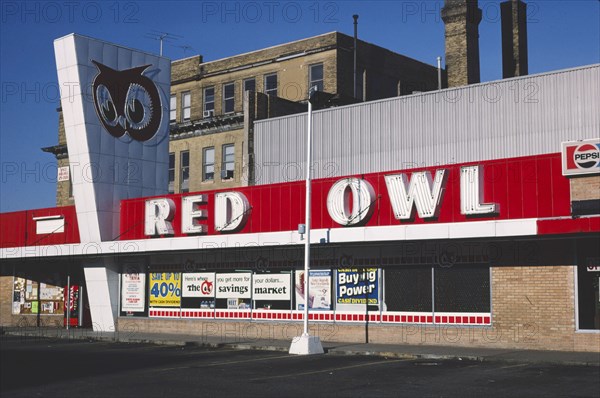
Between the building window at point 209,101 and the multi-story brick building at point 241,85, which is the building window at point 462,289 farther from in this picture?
the building window at point 209,101

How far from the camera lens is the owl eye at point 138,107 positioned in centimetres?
3575

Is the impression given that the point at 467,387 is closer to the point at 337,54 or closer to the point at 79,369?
the point at 79,369

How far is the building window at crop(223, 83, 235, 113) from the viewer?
54625 millimetres

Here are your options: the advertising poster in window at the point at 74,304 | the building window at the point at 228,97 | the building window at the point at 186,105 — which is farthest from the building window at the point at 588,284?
the building window at the point at 186,105

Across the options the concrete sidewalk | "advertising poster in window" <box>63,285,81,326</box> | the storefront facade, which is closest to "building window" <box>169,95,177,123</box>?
the storefront facade

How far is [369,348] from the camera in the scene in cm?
2495

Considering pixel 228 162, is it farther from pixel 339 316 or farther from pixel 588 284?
pixel 588 284

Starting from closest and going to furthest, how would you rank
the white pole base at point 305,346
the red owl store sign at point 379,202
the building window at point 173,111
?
the red owl store sign at point 379,202 → the white pole base at point 305,346 → the building window at point 173,111

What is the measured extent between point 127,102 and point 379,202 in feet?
46.7

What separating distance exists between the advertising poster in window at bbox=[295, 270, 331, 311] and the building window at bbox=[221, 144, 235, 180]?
2145 cm

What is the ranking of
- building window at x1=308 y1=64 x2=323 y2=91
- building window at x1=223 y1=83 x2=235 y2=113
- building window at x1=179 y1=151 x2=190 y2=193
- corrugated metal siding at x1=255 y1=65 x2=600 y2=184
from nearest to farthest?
corrugated metal siding at x1=255 y1=65 x2=600 y2=184, building window at x1=308 y1=64 x2=323 y2=91, building window at x1=179 y1=151 x2=190 y2=193, building window at x1=223 y1=83 x2=235 y2=113

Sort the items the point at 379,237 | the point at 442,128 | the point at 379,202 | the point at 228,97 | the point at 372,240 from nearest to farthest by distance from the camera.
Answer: the point at 379,237, the point at 372,240, the point at 379,202, the point at 442,128, the point at 228,97

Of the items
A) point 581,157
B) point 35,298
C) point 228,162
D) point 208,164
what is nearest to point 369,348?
point 581,157

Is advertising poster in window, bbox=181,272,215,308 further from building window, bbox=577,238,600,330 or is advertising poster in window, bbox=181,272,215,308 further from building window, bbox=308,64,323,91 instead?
building window, bbox=308,64,323,91
